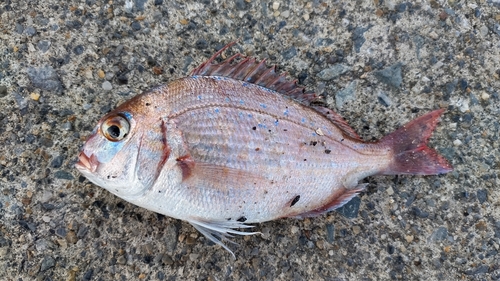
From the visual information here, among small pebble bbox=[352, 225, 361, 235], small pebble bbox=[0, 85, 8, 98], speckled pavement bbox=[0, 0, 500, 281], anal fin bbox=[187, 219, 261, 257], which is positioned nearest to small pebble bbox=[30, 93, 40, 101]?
speckled pavement bbox=[0, 0, 500, 281]

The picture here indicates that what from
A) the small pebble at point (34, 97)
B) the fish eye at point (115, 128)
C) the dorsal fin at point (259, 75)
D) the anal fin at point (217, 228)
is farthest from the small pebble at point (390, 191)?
the small pebble at point (34, 97)

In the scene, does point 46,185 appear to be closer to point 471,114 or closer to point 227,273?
point 227,273

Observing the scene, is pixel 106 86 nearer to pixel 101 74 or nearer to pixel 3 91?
pixel 101 74

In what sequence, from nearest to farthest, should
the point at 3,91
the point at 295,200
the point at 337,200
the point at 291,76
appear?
1. the point at 295,200
2. the point at 337,200
3. the point at 3,91
4. the point at 291,76

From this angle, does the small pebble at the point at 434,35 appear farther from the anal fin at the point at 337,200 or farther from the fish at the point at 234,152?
the anal fin at the point at 337,200

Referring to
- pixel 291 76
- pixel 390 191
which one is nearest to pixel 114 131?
pixel 291 76

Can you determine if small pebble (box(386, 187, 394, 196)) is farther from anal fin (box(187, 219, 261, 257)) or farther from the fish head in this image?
the fish head
